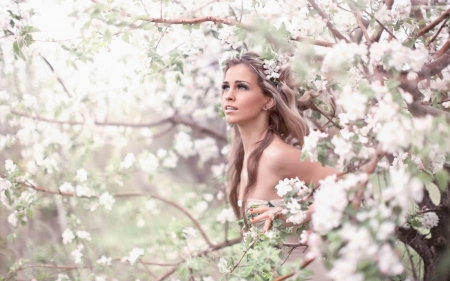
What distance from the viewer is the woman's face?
8.14ft

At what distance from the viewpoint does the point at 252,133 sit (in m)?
2.58

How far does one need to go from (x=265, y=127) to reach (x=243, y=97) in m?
0.23

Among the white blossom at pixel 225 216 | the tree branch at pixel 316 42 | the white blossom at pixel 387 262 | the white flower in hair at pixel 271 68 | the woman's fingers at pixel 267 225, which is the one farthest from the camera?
the white blossom at pixel 225 216

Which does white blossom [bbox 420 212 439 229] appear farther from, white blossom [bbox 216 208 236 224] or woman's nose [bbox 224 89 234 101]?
white blossom [bbox 216 208 236 224]

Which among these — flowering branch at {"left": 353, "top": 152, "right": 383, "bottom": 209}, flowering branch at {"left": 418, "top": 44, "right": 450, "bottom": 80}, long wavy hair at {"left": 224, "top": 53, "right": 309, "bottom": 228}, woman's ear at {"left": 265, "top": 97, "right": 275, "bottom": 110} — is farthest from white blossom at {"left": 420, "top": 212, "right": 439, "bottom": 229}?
flowering branch at {"left": 353, "top": 152, "right": 383, "bottom": 209}

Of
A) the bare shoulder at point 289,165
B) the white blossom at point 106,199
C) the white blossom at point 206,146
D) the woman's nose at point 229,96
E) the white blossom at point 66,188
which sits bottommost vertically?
the white blossom at point 206,146

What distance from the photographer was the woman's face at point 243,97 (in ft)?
8.14

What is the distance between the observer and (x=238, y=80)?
2.52 m

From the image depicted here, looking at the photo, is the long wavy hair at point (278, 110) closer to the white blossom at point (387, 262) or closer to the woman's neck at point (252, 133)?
the woman's neck at point (252, 133)

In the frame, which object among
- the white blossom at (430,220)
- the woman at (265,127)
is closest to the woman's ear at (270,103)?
the woman at (265,127)

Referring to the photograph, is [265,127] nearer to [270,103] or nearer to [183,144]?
[270,103]

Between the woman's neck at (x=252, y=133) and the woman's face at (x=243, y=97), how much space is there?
47 millimetres

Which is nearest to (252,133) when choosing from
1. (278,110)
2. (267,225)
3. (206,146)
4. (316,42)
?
(278,110)

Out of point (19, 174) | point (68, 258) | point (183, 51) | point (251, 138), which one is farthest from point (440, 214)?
point (68, 258)
